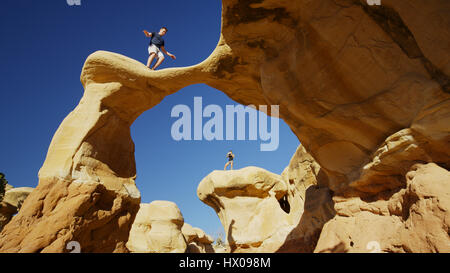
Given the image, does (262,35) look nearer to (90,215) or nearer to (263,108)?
(263,108)

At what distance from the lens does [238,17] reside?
5816mm

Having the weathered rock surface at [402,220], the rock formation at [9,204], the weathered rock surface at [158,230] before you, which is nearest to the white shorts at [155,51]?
the weathered rock surface at [402,220]

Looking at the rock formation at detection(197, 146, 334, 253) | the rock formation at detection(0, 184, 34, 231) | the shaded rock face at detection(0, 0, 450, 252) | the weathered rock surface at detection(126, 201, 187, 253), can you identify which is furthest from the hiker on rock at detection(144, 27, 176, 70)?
the rock formation at detection(0, 184, 34, 231)

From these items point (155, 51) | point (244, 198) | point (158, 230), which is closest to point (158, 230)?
point (158, 230)

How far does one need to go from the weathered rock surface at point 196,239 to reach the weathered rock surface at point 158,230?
3100 millimetres

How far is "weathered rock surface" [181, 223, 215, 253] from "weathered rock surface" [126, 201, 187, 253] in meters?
3.10

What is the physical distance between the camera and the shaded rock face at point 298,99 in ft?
14.4

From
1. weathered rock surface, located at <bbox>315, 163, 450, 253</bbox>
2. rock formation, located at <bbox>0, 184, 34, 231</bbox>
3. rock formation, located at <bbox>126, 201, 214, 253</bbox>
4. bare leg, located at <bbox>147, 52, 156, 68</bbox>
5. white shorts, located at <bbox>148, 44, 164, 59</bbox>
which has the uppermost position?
white shorts, located at <bbox>148, 44, 164, 59</bbox>

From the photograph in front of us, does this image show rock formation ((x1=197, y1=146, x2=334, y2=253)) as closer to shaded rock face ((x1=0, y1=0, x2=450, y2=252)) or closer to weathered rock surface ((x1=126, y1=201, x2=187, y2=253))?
weathered rock surface ((x1=126, y1=201, x2=187, y2=253))

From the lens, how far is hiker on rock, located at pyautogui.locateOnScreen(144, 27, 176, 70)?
771 cm

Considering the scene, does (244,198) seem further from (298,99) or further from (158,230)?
(298,99)

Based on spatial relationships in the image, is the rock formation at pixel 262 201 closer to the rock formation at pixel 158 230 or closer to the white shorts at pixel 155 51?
the rock formation at pixel 158 230

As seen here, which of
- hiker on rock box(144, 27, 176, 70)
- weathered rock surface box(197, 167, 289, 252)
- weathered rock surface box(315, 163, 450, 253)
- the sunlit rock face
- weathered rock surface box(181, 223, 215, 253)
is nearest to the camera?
weathered rock surface box(315, 163, 450, 253)

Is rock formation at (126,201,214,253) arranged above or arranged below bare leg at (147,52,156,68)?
below
